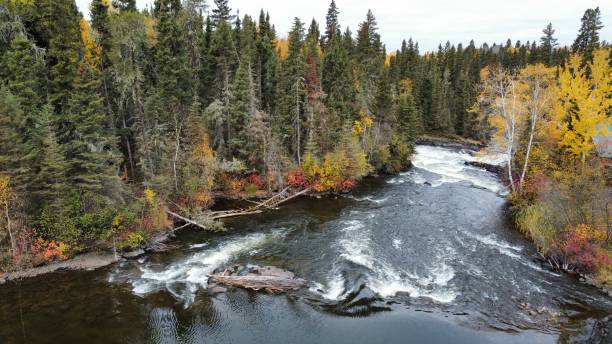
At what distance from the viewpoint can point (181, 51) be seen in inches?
1656

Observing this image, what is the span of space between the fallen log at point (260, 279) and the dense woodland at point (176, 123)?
28.7 ft

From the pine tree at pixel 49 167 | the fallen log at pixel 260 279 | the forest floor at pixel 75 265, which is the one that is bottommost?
the fallen log at pixel 260 279

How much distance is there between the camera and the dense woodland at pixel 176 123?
25.8 meters

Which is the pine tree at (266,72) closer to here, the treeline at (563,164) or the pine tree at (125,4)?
the pine tree at (125,4)

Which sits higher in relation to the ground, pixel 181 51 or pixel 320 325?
pixel 181 51

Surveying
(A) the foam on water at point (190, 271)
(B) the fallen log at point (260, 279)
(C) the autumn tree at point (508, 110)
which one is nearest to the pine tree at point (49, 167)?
(A) the foam on water at point (190, 271)

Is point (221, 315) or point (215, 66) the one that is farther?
point (215, 66)

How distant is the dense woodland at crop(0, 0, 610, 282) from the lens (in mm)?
25797

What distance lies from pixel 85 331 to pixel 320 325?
12.0m

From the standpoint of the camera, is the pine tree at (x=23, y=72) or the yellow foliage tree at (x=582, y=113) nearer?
the pine tree at (x=23, y=72)

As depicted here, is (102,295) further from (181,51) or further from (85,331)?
(181,51)

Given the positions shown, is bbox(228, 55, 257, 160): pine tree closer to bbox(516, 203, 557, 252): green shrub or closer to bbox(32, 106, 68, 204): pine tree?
bbox(32, 106, 68, 204): pine tree

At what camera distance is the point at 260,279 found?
77.8 feet

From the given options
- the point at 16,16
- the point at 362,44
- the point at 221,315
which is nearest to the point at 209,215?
the point at 221,315
